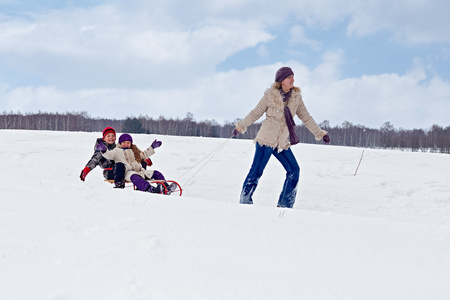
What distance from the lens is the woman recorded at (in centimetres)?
469

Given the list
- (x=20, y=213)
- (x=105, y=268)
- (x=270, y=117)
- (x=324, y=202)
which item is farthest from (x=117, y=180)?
(x=105, y=268)

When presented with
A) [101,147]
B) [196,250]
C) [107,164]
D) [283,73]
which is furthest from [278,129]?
[107,164]

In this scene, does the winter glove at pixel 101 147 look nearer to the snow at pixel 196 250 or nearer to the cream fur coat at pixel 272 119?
the snow at pixel 196 250

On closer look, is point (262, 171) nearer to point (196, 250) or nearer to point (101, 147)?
point (196, 250)

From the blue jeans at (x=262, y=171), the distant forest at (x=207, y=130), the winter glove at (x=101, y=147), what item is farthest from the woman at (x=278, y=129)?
the distant forest at (x=207, y=130)

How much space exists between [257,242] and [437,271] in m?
1.01

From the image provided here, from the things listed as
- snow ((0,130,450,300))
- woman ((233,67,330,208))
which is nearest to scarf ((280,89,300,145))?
woman ((233,67,330,208))

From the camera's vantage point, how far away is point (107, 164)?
21.2ft

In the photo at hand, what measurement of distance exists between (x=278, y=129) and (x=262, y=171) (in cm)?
58

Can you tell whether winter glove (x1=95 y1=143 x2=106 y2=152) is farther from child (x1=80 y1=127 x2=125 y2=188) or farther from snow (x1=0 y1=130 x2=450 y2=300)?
snow (x1=0 y1=130 x2=450 y2=300)

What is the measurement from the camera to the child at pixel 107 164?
19.7 ft

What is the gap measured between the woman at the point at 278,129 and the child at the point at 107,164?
2.28 meters

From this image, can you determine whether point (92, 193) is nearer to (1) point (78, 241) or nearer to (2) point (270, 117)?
(1) point (78, 241)

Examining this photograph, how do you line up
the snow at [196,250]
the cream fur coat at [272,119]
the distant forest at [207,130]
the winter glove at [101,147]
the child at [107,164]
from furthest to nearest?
the distant forest at [207,130]
the winter glove at [101,147]
the child at [107,164]
the cream fur coat at [272,119]
the snow at [196,250]
